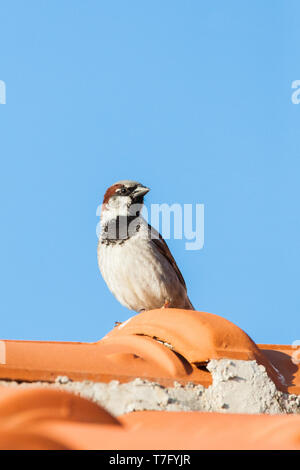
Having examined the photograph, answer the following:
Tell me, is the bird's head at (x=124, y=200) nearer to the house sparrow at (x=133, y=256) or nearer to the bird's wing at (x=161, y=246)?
the house sparrow at (x=133, y=256)

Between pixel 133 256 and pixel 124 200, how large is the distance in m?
0.45

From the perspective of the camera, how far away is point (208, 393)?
7.24 ft

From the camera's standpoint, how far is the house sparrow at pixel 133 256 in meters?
5.10

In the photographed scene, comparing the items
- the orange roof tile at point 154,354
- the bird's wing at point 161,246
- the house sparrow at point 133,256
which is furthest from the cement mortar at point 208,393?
the bird's wing at point 161,246

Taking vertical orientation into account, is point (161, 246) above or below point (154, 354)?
above

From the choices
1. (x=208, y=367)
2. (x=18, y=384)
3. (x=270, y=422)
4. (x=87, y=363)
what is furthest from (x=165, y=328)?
(x=270, y=422)

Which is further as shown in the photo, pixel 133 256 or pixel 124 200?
pixel 124 200

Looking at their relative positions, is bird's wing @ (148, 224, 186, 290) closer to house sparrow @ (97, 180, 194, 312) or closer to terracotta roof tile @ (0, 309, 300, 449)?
house sparrow @ (97, 180, 194, 312)

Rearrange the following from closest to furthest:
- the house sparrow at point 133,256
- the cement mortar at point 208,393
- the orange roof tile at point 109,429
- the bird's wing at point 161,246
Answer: the orange roof tile at point 109,429
the cement mortar at point 208,393
the house sparrow at point 133,256
the bird's wing at point 161,246

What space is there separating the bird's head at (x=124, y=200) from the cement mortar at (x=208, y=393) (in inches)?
119

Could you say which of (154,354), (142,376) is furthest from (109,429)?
(154,354)

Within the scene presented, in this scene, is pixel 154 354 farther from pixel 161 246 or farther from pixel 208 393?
pixel 161 246

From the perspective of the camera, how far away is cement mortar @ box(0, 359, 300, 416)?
6.55 feet
